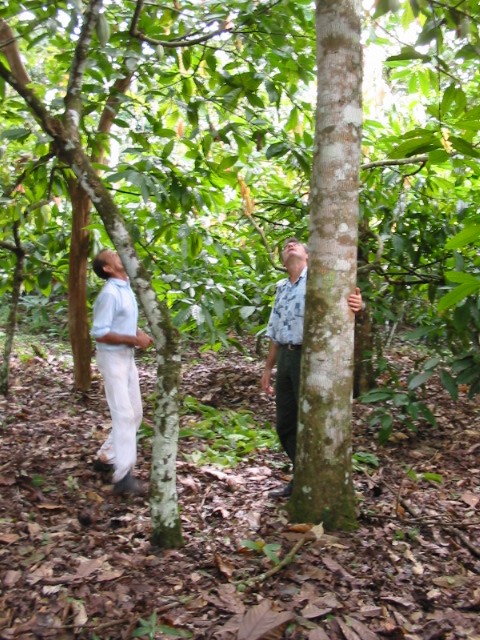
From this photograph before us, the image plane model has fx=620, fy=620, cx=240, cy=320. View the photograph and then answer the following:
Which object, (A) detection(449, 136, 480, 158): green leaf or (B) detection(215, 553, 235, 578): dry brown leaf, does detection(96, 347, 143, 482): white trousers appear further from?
(A) detection(449, 136, 480, 158): green leaf

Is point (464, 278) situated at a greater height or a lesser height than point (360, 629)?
greater

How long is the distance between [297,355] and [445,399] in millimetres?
2597

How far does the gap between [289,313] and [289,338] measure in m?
0.16

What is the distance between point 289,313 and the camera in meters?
3.96

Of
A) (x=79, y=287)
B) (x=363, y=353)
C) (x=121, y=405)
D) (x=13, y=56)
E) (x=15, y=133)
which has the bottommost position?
(x=121, y=405)

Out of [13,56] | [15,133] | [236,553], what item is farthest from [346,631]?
[13,56]

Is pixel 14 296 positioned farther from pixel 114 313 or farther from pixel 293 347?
pixel 293 347

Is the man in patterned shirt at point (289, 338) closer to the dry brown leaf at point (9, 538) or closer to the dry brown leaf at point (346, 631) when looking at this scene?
the dry brown leaf at point (346, 631)

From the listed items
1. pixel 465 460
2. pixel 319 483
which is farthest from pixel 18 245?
pixel 465 460

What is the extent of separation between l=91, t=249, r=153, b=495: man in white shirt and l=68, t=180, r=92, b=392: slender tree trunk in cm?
180

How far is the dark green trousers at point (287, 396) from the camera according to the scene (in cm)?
394

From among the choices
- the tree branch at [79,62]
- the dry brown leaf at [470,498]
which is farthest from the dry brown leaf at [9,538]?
the dry brown leaf at [470,498]

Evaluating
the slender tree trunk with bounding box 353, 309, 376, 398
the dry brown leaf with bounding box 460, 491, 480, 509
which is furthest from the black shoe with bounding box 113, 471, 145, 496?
the slender tree trunk with bounding box 353, 309, 376, 398

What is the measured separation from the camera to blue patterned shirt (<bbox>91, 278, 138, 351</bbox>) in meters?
3.99
